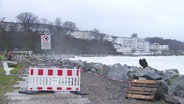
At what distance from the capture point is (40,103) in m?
11.0

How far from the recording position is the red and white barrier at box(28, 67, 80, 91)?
13344 millimetres

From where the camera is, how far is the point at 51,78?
1330cm

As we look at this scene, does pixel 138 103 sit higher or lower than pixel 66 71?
lower

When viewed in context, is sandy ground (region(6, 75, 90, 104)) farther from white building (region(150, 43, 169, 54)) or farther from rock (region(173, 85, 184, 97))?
white building (region(150, 43, 169, 54))

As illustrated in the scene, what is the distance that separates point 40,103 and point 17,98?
4.47 feet

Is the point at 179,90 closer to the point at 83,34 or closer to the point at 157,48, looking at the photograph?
the point at 157,48

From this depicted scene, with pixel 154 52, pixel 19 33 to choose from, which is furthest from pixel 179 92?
pixel 154 52

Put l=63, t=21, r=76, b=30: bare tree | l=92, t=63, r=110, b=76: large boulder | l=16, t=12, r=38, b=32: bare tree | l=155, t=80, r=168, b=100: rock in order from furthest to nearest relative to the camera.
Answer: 1. l=63, t=21, r=76, b=30: bare tree
2. l=16, t=12, r=38, b=32: bare tree
3. l=92, t=63, r=110, b=76: large boulder
4. l=155, t=80, r=168, b=100: rock

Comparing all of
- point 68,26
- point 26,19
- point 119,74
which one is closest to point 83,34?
point 68,26

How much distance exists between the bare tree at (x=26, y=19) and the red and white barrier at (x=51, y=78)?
102957 millimetres

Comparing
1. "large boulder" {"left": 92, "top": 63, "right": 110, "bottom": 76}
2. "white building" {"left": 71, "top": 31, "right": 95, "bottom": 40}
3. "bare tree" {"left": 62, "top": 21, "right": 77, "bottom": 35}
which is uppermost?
"bare tree" {"left": 62, "top": 21, "right": 77, "bottom": 35}

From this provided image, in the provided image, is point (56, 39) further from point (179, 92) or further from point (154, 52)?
point (179, 92)

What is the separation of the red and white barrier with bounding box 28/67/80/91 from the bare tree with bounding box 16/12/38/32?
4053 inches

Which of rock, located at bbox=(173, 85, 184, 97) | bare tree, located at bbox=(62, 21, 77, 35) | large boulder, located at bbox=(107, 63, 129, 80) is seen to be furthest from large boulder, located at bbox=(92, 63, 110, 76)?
bare tree, located at bbox=(62, 21, 77, 35)
